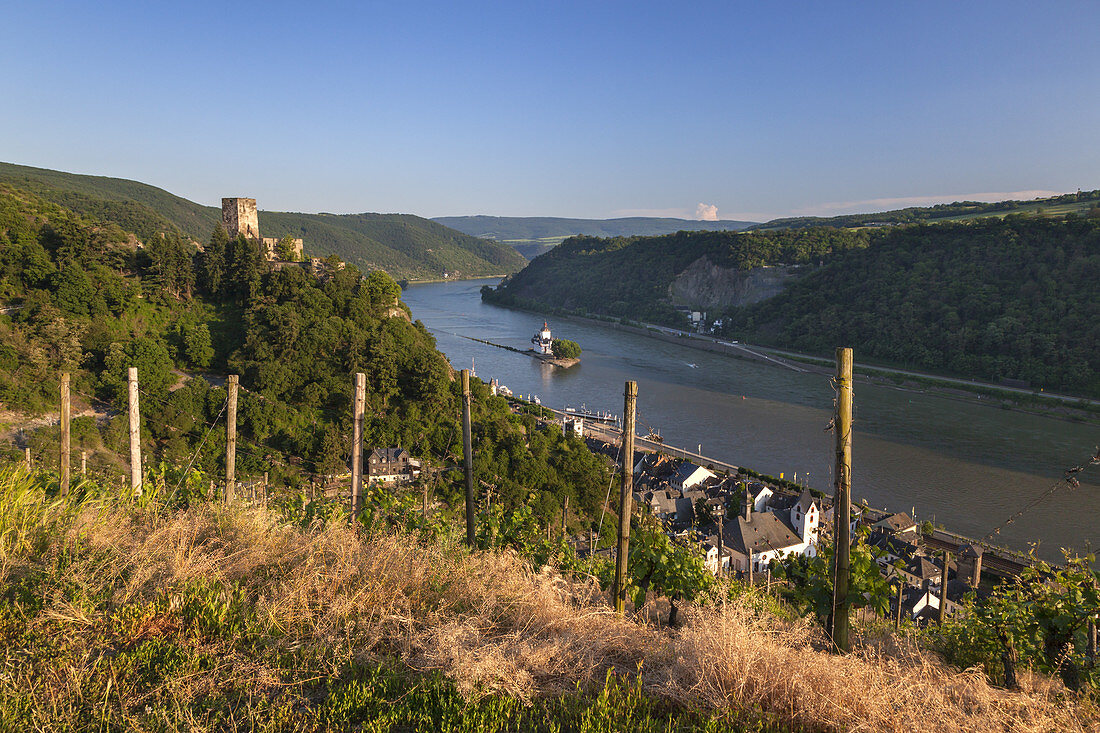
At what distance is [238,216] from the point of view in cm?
2180

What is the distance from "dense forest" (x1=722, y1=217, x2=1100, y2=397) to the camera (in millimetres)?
32156

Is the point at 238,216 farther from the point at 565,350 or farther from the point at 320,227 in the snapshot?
the point at 320,227

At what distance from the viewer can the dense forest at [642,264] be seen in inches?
2330

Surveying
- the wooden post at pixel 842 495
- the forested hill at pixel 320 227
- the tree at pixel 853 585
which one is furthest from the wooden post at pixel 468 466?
the forested hill at pixel 320 227

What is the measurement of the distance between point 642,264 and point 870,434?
49.4 meters

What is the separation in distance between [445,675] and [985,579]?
660 inches

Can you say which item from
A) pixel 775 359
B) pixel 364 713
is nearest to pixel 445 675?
pixel 364 713

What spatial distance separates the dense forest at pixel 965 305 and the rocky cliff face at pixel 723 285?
4.68 meters

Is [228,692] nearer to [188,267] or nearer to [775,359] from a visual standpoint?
[188,267]

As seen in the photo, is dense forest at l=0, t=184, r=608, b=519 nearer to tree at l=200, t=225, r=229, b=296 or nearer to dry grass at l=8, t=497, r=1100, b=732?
tree at l=200, t=225, r=229, b=296

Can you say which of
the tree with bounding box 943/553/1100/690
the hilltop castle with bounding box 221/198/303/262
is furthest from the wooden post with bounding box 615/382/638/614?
the hilltop castle with bounding box 221/198/303/262

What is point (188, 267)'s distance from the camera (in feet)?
55.7

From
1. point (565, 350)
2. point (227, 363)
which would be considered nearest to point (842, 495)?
point (227, 363)

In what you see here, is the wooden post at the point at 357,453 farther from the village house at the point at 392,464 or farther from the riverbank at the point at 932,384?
the riverbank at the point at 932,384
